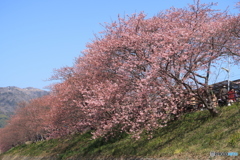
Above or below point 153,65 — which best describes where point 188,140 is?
below

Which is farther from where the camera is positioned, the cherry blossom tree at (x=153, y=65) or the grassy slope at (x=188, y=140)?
the cherry blossom tree at (x=153, y=65)

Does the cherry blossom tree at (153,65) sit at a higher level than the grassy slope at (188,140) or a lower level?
higher

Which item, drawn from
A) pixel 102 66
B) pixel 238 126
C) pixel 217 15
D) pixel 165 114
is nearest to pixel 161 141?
pixel 165 114

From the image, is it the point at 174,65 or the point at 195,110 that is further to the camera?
the point at 195,110

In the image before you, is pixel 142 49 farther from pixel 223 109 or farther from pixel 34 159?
pixel 34 159

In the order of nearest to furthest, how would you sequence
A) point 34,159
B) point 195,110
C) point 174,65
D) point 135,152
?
1. point 174,65
2. point 135,152
3. point 195,110
4. point 34,159

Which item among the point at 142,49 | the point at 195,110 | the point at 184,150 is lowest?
the point at 184,150

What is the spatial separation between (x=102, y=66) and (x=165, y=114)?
22.9ft

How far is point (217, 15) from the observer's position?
80.1ft

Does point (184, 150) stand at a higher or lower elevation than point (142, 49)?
lower

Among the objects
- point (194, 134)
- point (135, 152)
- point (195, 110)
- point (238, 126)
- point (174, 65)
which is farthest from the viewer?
point (195, 110)

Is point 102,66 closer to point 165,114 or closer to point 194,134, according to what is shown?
point 165,114

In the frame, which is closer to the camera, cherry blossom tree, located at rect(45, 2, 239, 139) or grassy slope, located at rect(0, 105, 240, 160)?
grassy slope, located at rect(0, 105, 240, 160)

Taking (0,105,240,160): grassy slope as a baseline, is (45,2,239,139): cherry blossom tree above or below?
above
